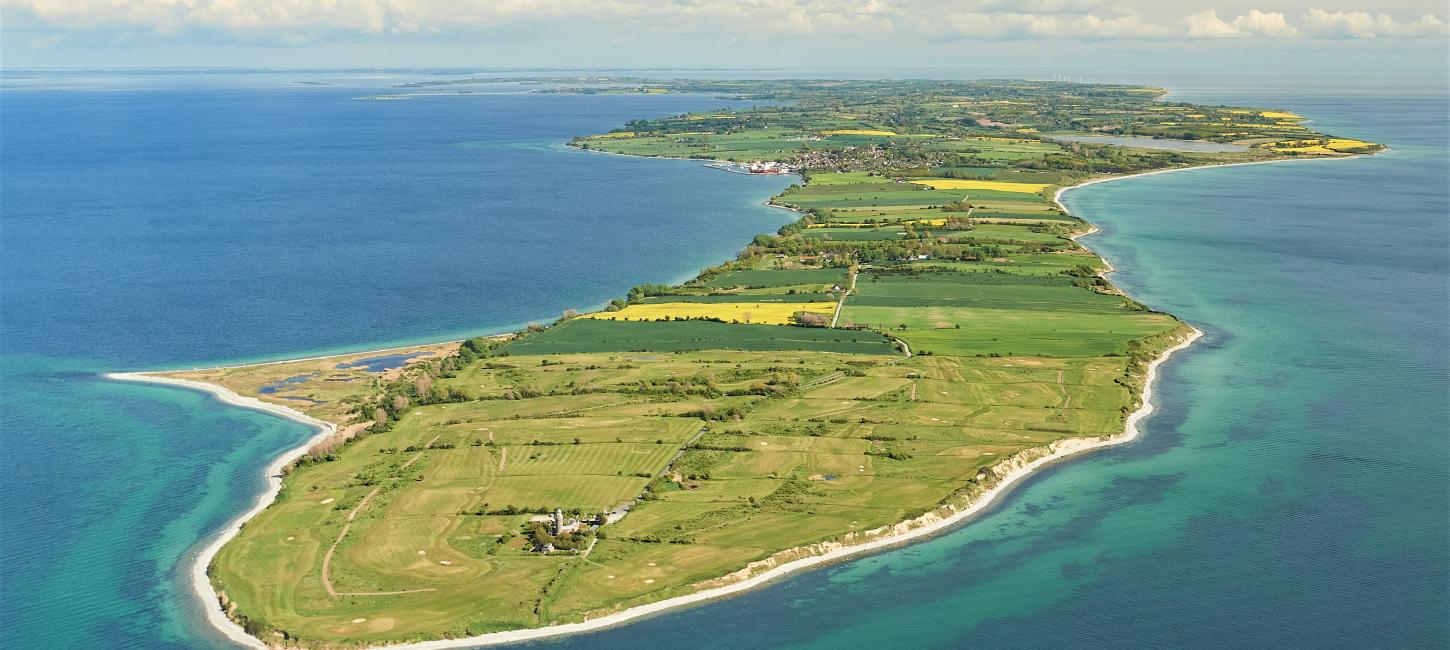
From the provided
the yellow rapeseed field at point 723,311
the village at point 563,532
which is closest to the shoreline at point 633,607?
the village at point 563,532

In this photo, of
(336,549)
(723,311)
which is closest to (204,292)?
(723,311)

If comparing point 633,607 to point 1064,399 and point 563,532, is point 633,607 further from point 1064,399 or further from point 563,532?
point 1064,399

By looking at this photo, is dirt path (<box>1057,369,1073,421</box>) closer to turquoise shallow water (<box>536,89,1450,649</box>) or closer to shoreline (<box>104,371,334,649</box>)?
turquoise shallow water (<box>536,89,1450,649</box>)

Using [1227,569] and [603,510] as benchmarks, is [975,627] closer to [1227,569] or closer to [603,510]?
[1227,569]

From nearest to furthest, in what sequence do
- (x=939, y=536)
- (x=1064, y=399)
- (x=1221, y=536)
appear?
(x=1221, y=536), (x=939, y=536), (x=1064, y=399)

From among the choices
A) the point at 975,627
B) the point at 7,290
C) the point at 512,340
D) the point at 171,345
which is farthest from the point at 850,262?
the point at 7,290

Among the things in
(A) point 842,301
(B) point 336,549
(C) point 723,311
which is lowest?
(B) point 336,549
